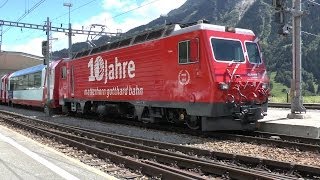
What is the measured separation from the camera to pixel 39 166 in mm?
8906

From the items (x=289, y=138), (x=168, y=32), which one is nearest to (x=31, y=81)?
(x=168, y=32)

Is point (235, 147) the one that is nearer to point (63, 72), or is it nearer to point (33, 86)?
point (63, 72)

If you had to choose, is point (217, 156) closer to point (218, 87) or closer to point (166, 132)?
point (218, 87)

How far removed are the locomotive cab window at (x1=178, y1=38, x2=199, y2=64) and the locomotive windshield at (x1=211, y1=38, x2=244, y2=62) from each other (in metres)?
0.52

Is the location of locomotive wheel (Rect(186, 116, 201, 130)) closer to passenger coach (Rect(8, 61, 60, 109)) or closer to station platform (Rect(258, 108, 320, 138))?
station platform (Rect(258, 108, 320, 138))

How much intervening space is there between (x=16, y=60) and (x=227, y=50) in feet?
206

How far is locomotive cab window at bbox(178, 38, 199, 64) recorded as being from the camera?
1365 cm

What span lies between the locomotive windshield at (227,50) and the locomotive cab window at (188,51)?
0.52 meters

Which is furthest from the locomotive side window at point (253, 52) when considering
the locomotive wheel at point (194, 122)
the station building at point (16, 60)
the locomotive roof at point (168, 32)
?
the station building at point (16, 60)

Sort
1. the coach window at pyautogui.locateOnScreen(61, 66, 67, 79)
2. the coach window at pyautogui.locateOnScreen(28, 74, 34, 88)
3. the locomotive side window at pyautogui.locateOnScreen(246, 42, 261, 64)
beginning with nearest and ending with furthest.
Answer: the locomotive side window at pyautogui.locateOnScreen(246, 42, 261, 64)
the coach window at pyautogui.locateOnScreen(61, 66, 67, 79)
the coach window at pyautogui.locateOnScreen(28, 74, 34, 88)

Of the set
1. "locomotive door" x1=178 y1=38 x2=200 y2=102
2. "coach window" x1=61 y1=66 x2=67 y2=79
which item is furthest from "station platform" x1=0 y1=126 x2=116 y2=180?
"coach window" x1=61 y1=66 x2=67 y2=79

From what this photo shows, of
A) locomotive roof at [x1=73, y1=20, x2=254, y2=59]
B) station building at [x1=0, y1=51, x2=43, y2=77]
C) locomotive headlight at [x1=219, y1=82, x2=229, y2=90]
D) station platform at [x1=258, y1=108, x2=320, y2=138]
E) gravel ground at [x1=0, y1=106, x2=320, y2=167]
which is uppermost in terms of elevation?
station building at [x1=0, y1=51, x2=43, y2=77]

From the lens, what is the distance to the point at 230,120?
44.8 ft

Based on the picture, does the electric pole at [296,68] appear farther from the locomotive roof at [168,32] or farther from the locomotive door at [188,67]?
the locomotive door at [188,67]
